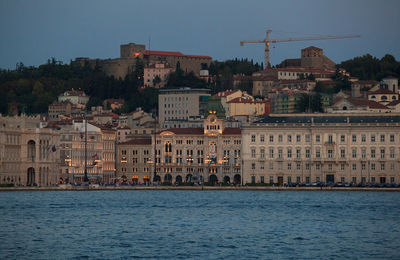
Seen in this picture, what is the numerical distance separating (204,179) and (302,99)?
29.9 m

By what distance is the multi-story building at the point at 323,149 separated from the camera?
129 meters

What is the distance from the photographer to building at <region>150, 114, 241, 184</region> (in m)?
150

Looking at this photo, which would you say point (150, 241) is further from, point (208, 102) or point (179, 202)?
point (208, 102)

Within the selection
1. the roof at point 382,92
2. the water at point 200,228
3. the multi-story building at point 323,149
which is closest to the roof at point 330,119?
the multi-story building at point 323,149

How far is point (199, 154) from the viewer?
152m

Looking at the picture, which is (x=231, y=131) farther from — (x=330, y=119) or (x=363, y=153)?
(x=363, y=153)

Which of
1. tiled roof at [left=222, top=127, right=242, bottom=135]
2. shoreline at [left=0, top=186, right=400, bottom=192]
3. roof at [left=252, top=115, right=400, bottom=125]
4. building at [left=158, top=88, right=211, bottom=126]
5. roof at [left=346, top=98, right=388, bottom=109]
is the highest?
building at [left=158, top=88, right=211, bottom=126]

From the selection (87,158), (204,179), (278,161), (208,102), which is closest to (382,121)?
(278,161)

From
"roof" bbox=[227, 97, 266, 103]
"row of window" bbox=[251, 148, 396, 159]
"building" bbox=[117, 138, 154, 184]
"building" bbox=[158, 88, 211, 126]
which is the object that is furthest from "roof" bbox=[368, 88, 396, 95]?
"row of window" bbox=[251, 148, 396, 159]

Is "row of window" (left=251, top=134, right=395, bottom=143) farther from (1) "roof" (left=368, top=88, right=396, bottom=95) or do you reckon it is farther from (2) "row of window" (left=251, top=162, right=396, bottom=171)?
(1) "roof" (left=368, top=88, right=396, bottom=95)

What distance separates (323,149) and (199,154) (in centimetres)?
2475

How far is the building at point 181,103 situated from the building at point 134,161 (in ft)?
105

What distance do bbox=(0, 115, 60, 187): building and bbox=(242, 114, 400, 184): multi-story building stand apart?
21.7 m

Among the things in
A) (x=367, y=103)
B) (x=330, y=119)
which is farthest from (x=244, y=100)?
(x=330, y=119)
